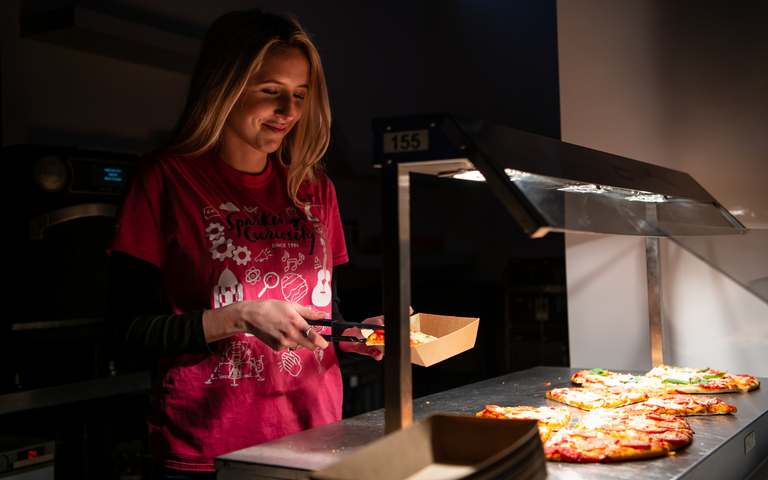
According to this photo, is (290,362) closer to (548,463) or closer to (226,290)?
(226,290)

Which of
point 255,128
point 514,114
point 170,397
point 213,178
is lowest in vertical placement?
point 170,397

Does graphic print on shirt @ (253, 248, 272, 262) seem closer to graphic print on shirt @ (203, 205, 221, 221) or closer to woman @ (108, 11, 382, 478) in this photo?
woman @ (108, 11, 382, 478)

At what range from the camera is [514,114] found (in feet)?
11.8

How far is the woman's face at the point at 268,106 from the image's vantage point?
4.83 feet

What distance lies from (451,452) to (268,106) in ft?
2.94

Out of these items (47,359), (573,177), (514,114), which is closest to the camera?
(573,177)

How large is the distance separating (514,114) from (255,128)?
2.40m

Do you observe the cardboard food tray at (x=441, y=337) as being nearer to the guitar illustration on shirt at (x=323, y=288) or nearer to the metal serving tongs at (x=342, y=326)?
the metal serving tongs at (x=342, y=326)

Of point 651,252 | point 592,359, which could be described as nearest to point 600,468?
point 651,252

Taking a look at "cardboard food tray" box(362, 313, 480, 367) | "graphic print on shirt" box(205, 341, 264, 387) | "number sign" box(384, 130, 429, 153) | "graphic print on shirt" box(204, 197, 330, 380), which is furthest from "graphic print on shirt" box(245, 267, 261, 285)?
"number sign" box(384, 130, 429, 153)

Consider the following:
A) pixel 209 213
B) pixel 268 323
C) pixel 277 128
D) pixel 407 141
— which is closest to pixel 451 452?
pixel 268 323

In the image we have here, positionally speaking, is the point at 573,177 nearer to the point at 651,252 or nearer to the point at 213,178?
the point at 213,178

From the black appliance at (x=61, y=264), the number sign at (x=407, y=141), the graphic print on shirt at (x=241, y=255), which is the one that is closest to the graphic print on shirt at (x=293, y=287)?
the graphic print on shirt at (x=241, y=255)

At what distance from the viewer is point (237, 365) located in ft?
4.58
